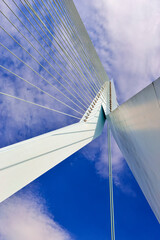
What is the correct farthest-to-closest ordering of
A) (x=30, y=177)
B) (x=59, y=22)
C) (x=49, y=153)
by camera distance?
(x=59, y=22)
(x=49, y=153)
(x=30, y=177)

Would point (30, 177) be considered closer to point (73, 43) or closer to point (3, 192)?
point (3, 192)

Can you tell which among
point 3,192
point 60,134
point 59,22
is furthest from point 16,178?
point 59,22

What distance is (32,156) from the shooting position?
83 centimetres

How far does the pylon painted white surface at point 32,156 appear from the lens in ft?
2.22

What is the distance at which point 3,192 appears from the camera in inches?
25.9

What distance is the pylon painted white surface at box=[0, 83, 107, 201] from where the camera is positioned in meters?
0.68

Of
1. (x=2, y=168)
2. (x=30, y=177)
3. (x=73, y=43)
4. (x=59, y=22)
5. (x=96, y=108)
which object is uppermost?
(x=59, y=22)

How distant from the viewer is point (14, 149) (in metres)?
0.72

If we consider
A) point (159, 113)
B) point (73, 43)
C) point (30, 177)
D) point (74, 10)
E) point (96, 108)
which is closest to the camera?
point (159, 113)

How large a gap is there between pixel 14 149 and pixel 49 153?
301 mm

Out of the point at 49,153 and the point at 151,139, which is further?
the point at 49,153

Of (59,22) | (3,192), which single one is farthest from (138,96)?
(59,22)

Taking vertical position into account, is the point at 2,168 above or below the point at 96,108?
below

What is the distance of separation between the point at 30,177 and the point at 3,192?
6.5 inches
